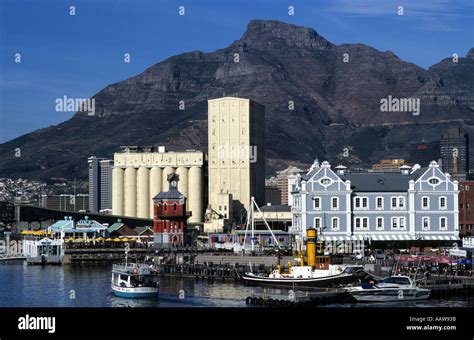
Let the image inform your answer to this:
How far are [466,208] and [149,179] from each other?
67.3 m

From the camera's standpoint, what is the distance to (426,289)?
174ft

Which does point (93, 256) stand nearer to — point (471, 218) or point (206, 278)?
point (206, 278)

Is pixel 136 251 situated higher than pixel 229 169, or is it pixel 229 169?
pixel 229 169

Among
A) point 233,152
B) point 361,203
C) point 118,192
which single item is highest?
point 233,152

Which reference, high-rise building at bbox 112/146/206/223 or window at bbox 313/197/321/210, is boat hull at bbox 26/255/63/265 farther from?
high-rise building at bbox 112/146/206/223

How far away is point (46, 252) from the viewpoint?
9669 cm

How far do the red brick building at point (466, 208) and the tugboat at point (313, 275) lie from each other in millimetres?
36334

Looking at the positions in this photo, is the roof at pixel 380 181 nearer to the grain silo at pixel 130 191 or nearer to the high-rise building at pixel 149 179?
the high-rise building at pixel 149 179

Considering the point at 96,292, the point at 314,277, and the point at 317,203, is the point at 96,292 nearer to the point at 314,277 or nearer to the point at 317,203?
the point at 314,277

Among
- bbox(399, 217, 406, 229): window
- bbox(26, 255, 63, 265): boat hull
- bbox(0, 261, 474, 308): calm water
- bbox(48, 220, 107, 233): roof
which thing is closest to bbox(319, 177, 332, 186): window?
bbox(399, 217, 406, 229): window

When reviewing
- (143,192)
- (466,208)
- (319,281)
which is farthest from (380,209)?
(143,192)
